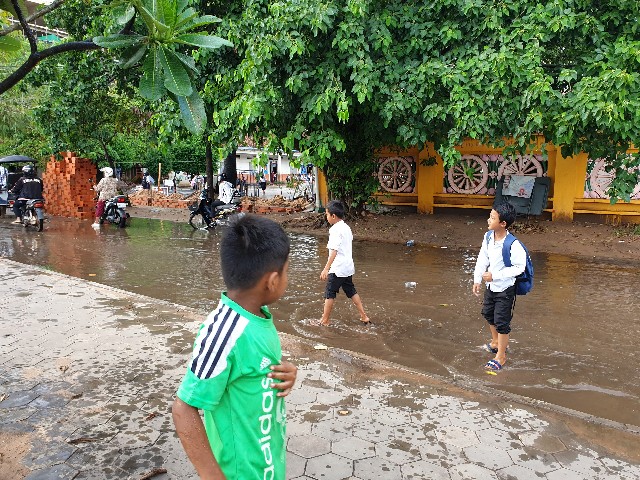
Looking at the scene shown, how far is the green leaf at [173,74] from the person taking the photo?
8.48 feet

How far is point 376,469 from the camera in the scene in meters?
3.15

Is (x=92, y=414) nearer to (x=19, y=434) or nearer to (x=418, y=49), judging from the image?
(x=19, y=434)

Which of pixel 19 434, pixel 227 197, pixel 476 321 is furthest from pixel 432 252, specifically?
pixel 19 434

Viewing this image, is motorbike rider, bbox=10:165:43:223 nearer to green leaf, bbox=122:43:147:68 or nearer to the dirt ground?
the dirt ground

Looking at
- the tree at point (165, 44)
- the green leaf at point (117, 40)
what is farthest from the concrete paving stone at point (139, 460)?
the green leaf at point (117, 40)

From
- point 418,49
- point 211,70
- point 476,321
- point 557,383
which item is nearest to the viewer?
point 557,383

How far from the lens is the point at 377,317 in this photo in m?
6.55

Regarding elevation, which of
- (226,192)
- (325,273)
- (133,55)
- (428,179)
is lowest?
(325,273)

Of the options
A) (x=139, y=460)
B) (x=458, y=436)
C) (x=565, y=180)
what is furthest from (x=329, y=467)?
(x=565, y=180)

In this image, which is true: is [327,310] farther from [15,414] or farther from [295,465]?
[15,414]

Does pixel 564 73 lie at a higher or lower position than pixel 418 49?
lower

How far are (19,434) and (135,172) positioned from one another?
3254cm

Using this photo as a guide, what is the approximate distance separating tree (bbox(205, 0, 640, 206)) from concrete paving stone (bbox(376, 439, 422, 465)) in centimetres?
681

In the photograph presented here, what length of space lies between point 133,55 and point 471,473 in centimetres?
302
